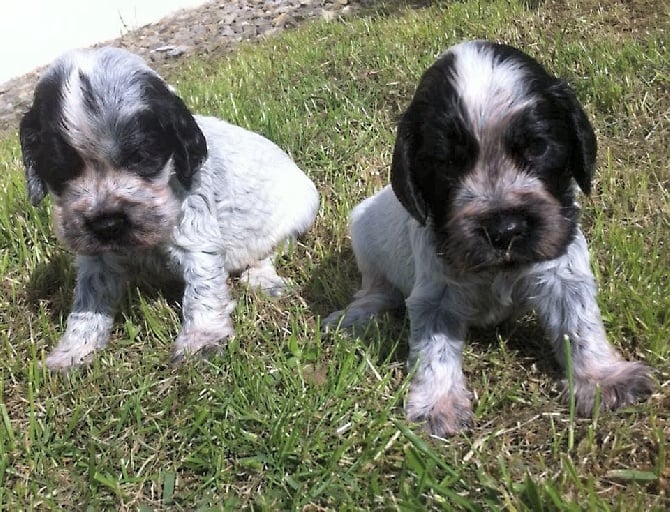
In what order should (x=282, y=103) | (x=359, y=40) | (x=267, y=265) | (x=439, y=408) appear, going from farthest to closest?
1. (x=359, y=40)
2. (x=282, y=103)
3. (x=267, y=265)
4. (x=439, y=408)

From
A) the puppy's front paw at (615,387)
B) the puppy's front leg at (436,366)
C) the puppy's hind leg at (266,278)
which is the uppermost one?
the puppy's front leg at (436,366)

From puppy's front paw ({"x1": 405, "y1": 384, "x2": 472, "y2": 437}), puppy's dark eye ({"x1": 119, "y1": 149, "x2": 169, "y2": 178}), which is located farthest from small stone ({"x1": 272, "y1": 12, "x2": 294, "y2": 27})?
puppy's front paw ({"x1": 405, "y1": 384, "x2": 472, "y2": 437})

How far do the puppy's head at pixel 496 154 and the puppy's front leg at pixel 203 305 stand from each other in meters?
1.49

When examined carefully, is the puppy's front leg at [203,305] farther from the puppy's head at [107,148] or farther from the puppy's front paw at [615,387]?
the puppy's front paw at [615,387]

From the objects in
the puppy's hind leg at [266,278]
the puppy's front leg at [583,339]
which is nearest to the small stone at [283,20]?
the puppy's hind leg at [266,278]

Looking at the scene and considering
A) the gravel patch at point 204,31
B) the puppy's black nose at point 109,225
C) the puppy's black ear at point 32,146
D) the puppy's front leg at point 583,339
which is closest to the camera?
the puppy's front leg at point 583,339

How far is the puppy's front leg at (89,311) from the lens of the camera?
4270 mm

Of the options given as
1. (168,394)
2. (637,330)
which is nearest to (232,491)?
(168,394)

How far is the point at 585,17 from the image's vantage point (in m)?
7.05

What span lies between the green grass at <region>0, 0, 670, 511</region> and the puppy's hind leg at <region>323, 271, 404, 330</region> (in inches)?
6.2

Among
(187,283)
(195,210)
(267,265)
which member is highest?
(195,210)

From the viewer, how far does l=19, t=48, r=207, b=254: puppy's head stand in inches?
152

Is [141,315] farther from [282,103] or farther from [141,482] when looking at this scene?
[282,103]

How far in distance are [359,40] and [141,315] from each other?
442 cm
